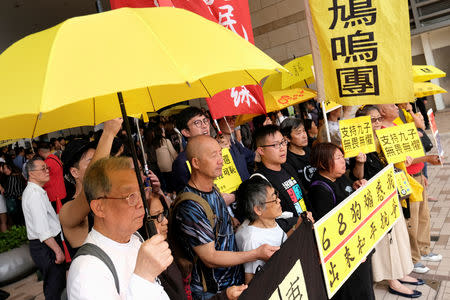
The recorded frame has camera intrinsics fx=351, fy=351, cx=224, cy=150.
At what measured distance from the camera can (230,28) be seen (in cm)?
323

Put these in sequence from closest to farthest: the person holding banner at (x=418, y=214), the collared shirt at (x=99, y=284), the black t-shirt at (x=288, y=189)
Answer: the collared shirt at (x=99, y=284)
the black t-shirt at (x=288, y=189)
the person holding banner at (x=418, y=214)

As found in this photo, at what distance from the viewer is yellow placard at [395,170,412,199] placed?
336cm

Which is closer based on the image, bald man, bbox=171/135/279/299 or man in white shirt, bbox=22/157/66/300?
bald man, bbox=171/135/279/299

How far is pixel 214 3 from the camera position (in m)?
3.27

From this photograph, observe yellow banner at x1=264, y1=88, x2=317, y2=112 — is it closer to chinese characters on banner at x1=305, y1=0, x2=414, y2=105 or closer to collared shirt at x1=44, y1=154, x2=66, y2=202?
chinese characters on banner at x1=305, y1=0, x2=414, y2=105

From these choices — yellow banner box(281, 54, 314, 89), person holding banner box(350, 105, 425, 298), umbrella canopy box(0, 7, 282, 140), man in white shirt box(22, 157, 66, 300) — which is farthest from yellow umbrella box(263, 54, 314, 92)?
umbrella canopy box(0, 7, 282, 140)

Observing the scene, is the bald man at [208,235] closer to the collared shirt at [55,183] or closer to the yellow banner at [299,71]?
the collared shirt at [55,183]

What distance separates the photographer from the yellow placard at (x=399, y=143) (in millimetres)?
3599

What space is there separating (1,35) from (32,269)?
1078 cm

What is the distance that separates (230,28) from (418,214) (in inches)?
115

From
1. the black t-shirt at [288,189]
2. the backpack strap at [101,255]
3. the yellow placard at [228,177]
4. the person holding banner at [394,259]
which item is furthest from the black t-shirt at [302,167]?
the backpack strap at [101,255]

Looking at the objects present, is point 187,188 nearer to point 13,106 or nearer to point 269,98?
point 13,106

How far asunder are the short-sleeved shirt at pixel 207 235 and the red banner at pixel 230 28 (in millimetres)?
1007

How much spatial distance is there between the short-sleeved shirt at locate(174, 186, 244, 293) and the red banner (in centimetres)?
101
